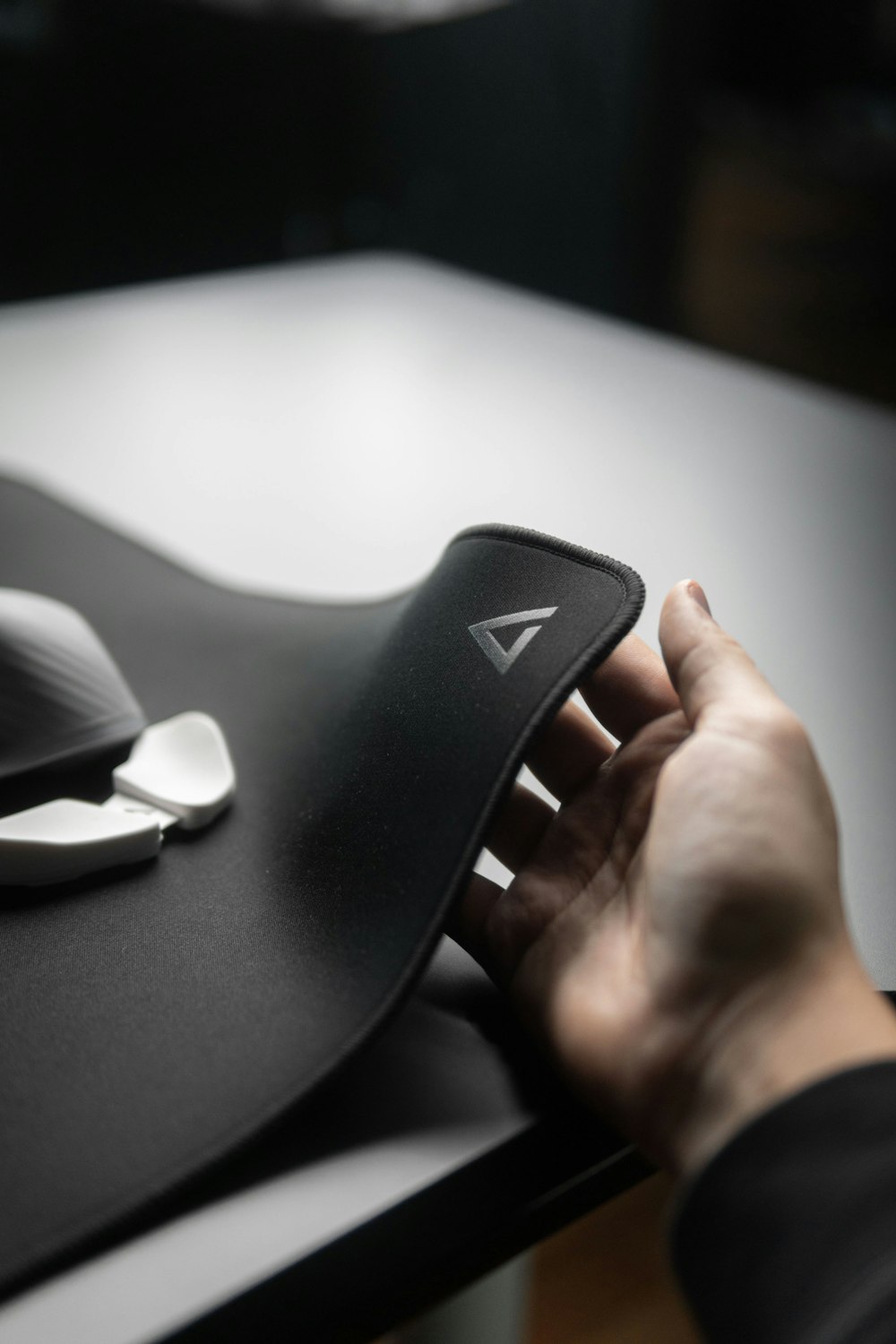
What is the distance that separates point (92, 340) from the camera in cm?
114

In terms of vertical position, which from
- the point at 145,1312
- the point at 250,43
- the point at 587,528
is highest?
the point at 250,43

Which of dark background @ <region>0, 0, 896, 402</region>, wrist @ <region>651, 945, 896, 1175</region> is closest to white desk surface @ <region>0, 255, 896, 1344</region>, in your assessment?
wrist @ <region>651, 945, 896, 1175</region>

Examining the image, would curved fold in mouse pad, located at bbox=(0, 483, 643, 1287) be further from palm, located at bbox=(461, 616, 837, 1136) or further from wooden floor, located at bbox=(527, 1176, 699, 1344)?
wooden floor, located at bbox=(527, 1176, 699, 1344)

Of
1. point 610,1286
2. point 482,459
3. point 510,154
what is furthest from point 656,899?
point 510,154

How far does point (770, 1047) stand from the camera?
1.08 ft

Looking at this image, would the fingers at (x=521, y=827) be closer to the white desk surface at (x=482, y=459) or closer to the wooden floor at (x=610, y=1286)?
the white desk surface at (x=482, y=459)

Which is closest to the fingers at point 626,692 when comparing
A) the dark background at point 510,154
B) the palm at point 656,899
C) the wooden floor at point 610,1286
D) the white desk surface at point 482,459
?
the palm at point 656,899

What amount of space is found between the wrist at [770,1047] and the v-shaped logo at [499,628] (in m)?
0.13

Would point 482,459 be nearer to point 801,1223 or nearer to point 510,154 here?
point 801,1223

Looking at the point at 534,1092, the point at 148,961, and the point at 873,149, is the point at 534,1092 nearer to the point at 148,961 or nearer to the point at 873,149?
the point at 148,961

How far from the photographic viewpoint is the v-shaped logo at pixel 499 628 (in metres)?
0.39

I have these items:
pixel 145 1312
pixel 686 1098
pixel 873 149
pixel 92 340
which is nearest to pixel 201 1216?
pixel 145 1312

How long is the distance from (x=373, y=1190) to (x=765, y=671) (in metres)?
0.38

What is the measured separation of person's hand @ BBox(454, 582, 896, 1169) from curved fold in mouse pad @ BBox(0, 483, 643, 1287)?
0.16 ft
